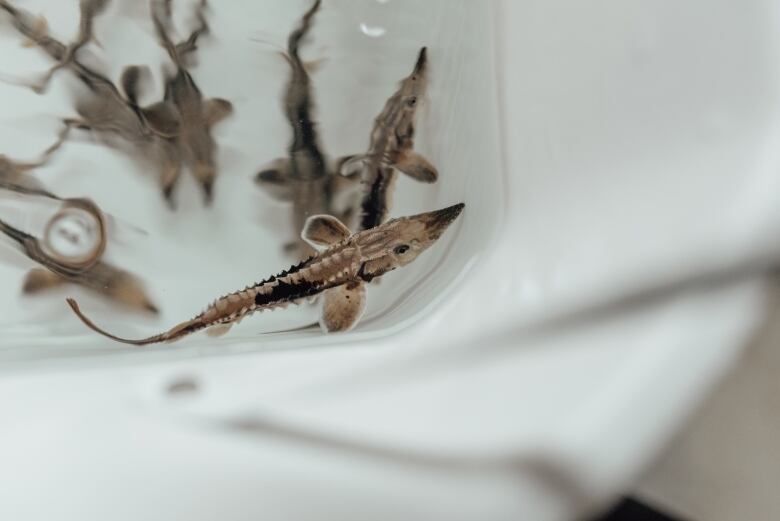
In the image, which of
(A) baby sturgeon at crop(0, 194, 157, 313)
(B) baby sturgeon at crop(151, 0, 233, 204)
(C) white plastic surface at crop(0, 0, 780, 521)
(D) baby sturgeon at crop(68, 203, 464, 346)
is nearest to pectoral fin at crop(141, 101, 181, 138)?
(B) baby sturgeon at crop(151, 0, 233, 204)

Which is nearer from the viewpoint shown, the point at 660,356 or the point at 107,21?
the point at 660,356

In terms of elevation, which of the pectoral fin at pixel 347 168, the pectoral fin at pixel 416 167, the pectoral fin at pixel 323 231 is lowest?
the pectoral fin at pixel 323 231

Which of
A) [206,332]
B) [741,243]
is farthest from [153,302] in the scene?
[741,243]

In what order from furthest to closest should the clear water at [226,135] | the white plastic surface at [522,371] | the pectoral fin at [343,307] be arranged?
the clear water at [226,135], the pectoral fin at [343,307], the white plastic surface at [522,371]

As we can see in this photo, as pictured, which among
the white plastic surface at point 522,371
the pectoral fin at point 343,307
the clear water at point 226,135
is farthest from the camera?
the clear water at point 226,135

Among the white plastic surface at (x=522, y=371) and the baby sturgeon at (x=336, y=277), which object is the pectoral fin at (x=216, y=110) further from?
the white plastic surface at (x=522, y=371)

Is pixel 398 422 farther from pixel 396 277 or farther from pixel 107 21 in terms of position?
pixel 107 21

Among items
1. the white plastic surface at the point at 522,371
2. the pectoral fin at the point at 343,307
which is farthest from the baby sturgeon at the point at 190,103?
the white plastic surface at the point at 522,371
